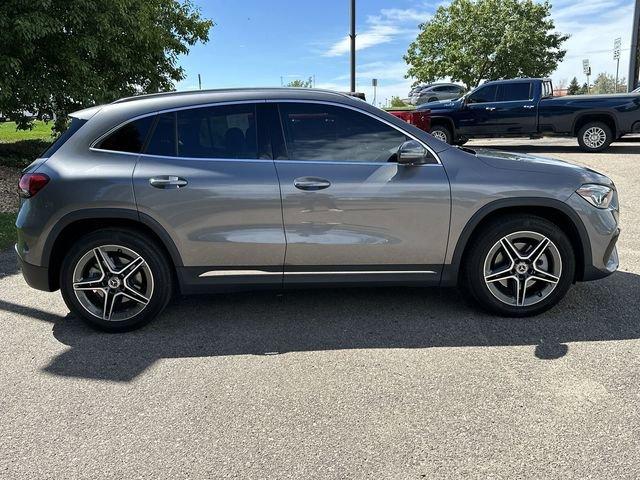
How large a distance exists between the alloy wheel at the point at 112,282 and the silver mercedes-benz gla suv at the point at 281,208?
1cm

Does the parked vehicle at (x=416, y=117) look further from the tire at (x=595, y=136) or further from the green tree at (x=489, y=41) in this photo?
the green tree at (x=489, y=41)

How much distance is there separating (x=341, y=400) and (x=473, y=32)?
3405cm

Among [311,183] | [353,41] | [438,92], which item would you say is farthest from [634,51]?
[311,183]

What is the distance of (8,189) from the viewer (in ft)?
30.6

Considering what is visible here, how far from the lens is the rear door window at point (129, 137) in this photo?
152 inches

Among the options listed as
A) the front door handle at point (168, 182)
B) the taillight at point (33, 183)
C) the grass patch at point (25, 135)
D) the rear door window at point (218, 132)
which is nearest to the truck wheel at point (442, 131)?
the grass patch at point (25, 135)

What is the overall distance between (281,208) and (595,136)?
12.7m

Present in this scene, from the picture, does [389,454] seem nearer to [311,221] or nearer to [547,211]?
[311,221]

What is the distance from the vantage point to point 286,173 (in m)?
3.79

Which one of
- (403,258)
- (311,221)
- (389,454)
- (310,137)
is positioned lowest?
(389,454)

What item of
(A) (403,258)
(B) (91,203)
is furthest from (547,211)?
(B) (91,203)

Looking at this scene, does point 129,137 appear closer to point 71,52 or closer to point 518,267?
point 518,267

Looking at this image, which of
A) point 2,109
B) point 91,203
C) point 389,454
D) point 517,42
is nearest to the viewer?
point 389,454

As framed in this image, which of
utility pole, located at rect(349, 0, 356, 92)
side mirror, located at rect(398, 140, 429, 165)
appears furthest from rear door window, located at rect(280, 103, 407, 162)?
utility pole, located at rect(349, 0, 356, 92)
